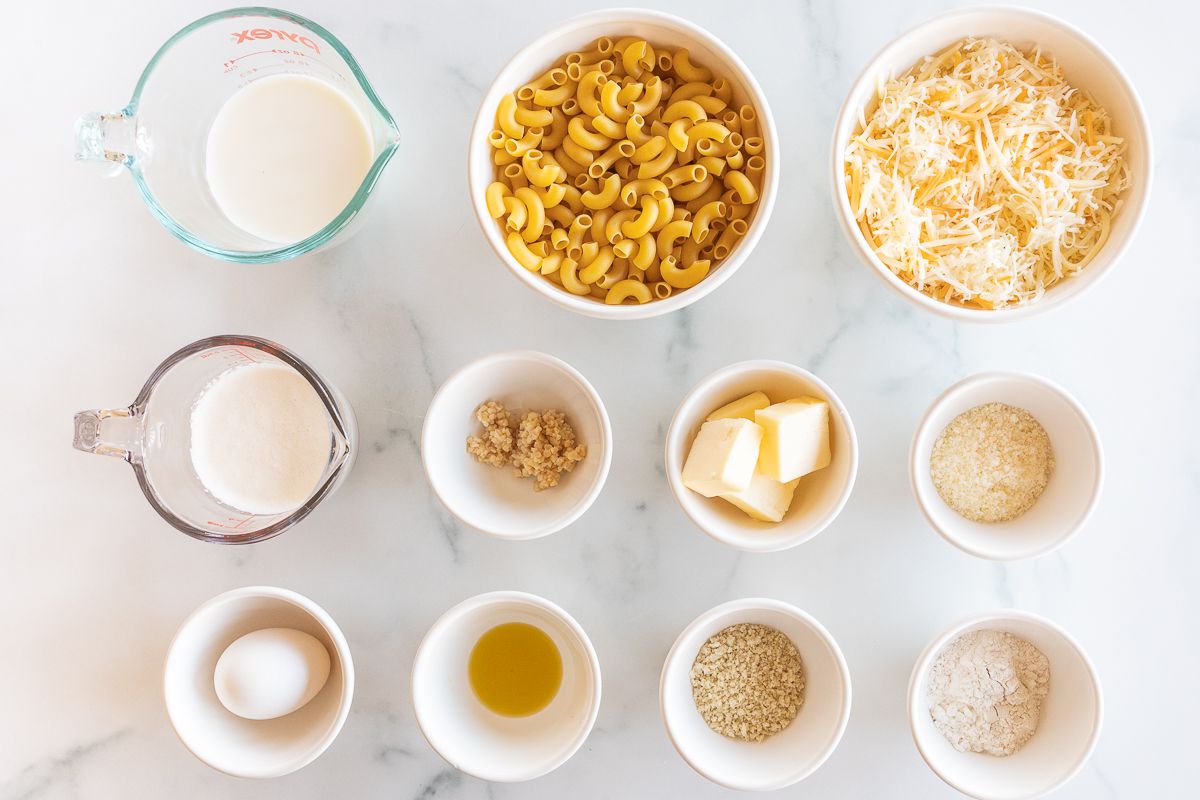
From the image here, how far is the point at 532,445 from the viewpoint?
1.34 m

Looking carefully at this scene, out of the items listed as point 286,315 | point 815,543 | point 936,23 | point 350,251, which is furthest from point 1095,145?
point 286,315

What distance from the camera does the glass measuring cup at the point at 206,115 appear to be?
1212mm

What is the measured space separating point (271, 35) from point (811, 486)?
1.09 meters

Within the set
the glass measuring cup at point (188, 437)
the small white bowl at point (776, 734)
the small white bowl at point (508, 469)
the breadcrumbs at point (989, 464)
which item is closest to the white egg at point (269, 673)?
the glass measuring cup at point (188, 437)

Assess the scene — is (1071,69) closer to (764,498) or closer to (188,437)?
(764,498)

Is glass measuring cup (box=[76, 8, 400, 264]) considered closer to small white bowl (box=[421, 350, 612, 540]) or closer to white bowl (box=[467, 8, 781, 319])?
white bowl (box=[467, 8, 781, 319])

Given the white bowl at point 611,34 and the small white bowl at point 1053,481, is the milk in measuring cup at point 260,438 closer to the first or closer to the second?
the white bowl at point 611,34

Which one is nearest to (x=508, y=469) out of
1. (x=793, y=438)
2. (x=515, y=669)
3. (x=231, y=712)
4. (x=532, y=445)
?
(x=532, y=445)

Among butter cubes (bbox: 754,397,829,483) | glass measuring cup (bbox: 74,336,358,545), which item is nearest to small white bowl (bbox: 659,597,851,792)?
butter cubes (bbox: 754,397,829,483)

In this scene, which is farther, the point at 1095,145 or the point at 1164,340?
the point at 1164,340

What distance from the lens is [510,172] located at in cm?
123

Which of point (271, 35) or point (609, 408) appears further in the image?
point (609, 408)

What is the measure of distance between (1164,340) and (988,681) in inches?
25.7

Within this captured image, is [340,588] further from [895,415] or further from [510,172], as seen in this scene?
[895,415]
